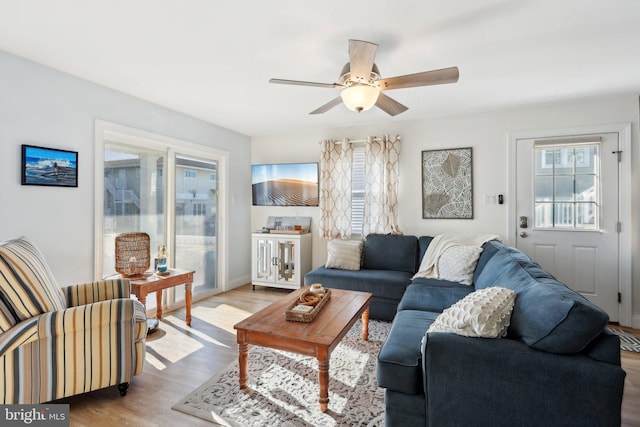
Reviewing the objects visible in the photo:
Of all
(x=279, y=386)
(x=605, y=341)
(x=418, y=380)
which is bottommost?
(x=279, y=386)

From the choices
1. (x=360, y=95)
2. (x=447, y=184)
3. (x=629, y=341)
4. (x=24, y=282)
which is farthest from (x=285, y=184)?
(x=629, y=341)

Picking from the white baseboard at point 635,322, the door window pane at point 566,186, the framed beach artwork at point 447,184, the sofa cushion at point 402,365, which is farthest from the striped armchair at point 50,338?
the white baseboard at point 635,322

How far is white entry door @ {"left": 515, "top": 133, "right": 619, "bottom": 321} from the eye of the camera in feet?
10.7

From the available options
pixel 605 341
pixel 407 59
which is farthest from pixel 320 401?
pixel 407 59

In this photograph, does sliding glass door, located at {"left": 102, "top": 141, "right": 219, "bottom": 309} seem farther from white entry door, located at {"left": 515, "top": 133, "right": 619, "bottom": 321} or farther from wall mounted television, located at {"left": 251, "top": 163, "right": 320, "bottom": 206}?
white entry door, located at {"left": 515, "top": 133, "right": 619, "bottom": 321}

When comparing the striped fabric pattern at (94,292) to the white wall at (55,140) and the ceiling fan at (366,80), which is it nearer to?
the white wall at (55,140)

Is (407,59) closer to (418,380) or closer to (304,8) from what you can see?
(304,8)

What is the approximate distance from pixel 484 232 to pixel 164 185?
390 cm

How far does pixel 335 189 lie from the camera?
4395 millimetres

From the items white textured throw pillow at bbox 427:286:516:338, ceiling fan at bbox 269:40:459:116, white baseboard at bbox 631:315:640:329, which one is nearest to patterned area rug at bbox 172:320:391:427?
white textured throw pillow at bbox 427:286:516:338

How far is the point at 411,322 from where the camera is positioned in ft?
6.95

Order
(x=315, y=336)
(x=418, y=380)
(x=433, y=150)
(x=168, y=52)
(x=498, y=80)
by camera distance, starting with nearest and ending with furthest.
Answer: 1. (x=418, y=380)
2. (x=315, y=336)
3. (x=168, y=52)
4. (x=498, y=80)
5. (x=433, y=150)

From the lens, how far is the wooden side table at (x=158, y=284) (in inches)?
106

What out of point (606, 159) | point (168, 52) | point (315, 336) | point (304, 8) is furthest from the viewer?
point (606, 159)
